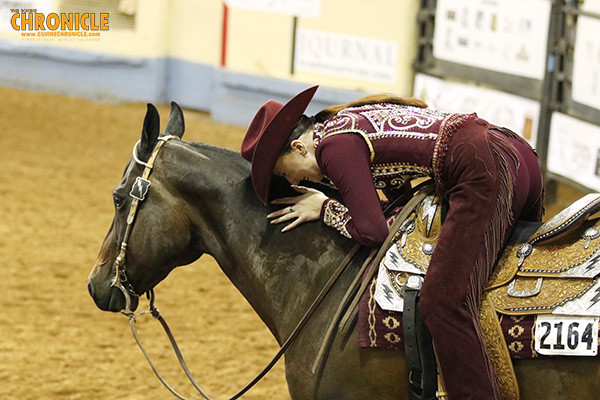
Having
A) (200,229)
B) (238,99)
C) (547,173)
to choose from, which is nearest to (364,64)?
(238,99)

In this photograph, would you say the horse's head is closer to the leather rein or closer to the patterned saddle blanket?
the leather rein

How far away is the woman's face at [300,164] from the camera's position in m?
2.81

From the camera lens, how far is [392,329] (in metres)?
2.63

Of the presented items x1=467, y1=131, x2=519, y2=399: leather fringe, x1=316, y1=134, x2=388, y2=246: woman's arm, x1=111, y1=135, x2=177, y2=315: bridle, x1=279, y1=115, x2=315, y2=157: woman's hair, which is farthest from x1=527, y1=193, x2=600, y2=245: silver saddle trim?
x1=111, y1=135, x2=177, y2=315: bridle

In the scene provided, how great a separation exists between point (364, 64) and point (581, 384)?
814cm

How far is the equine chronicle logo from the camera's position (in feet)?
40.6

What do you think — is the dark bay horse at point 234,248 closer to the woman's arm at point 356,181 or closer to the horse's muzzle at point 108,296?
the horse's muzzle at point 108,296

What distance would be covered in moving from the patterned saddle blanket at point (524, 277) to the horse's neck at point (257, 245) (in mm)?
265

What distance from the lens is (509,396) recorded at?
2557 mm

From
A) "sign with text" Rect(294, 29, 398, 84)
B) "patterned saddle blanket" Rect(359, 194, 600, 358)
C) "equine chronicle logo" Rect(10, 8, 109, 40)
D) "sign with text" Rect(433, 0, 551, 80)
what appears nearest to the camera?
"patterned saddle blanket" Rect(359, 194, 600, 358)

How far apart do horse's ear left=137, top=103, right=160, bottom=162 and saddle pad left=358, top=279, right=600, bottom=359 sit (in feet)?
3.20

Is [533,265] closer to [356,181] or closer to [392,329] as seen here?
[392,329]

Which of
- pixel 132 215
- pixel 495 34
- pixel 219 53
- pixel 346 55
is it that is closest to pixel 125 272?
pixel 132 215

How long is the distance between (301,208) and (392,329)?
21.8 inches
